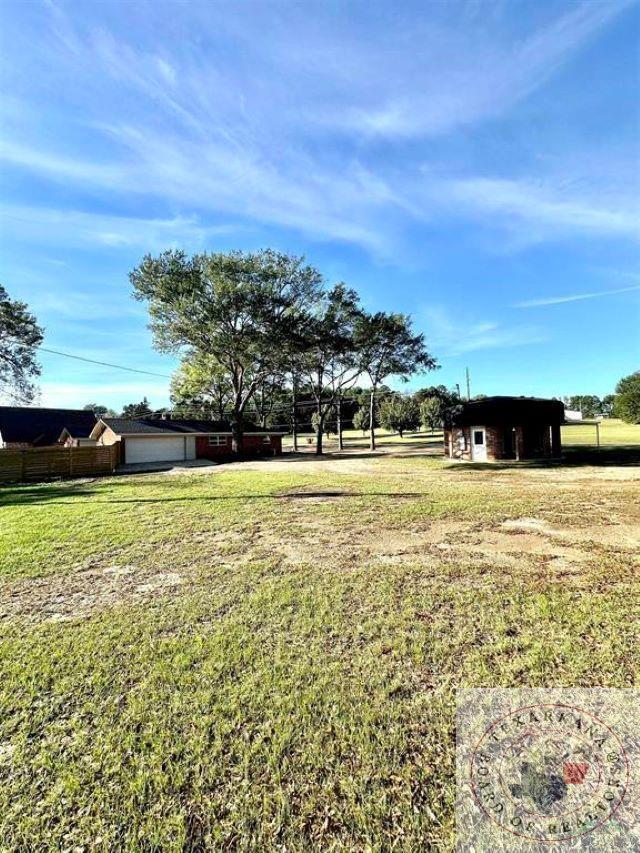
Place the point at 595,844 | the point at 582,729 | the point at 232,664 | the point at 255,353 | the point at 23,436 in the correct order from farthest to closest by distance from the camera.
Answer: the point at 23,436 → the point at 255,353 → the point at 232,664 → the point at 582,729 → the point at 595,844

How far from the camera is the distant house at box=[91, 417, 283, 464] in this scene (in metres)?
28.4

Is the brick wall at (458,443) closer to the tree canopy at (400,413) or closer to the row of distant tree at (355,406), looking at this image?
the row of distant tree at (355,406)

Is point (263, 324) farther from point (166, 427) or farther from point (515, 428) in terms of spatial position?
point (515, 428)

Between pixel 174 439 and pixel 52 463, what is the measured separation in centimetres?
1094

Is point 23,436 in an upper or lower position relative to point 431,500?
upper

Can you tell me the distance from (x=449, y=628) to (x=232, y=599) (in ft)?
8.72

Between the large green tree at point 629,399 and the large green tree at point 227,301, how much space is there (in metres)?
33.3

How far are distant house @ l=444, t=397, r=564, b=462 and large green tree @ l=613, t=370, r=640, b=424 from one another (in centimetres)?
1958

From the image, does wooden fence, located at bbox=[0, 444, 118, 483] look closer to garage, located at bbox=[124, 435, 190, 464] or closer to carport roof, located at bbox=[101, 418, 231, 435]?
garage, located at bbox=[124, 435, 190, 464]

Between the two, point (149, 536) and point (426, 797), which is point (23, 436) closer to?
point (149, 536)

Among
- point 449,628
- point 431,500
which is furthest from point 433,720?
point 431,500

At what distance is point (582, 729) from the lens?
2.39 m

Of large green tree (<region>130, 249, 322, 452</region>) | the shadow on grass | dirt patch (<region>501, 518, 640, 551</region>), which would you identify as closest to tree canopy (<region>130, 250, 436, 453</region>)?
large green tree (<region>130, 249, 322, 452</region>)

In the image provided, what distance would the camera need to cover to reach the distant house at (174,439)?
93.2 feet
